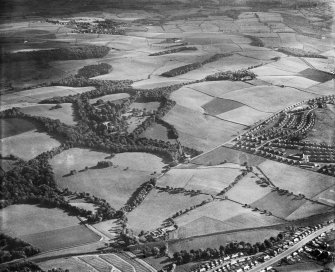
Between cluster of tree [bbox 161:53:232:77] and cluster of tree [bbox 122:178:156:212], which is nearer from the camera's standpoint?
cluster of tree [bbox 122:178:156:212]

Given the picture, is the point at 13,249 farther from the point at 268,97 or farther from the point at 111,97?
the point at 268,97

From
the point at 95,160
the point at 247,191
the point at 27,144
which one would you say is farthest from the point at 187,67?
the point at 247,191

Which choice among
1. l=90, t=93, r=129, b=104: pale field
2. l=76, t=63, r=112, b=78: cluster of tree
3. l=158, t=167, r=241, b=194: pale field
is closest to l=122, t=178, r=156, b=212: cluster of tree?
l=158, t=167, r=241, b=194: pale field

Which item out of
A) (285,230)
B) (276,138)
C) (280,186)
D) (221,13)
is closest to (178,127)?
(276,138)

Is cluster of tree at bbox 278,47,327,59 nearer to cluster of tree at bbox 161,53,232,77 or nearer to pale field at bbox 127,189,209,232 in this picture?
cluster of tree at bbox 161,53,232,77

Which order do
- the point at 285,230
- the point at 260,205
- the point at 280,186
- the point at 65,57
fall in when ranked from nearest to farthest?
1. the point at 285,230
2. the point at 260,205
3. the point at 280,186
4. the point at 65,57

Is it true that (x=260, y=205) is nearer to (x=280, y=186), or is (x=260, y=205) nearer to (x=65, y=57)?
(x=280, y=186)
